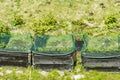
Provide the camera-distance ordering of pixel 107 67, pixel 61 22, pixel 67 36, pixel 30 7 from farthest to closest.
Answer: pixel 30 7, pixel 61 22, pixel 67 36, pixel 107 67

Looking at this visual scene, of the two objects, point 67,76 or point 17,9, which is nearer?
point 67,76

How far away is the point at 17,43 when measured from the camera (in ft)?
82.7

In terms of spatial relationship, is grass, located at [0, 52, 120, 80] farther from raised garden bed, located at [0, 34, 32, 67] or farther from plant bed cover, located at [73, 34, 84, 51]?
plant bed cover, located at [73, 34, 84, 51]

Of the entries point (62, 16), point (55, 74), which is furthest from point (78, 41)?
point (62, 16)

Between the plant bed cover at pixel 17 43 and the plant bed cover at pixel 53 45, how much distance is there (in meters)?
0.50

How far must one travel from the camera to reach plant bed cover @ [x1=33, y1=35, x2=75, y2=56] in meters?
24.1

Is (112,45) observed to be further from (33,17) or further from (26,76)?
(33,17)

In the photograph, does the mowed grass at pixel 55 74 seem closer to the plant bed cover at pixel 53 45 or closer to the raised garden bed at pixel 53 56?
the raised garden bed at pixel 53 56

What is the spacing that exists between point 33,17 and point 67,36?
196 inches

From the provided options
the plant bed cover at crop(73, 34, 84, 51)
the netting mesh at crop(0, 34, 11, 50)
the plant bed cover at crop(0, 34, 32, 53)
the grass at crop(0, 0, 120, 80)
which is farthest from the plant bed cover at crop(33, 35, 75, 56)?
the netting mesh at crop(0, 34, 11, 50)

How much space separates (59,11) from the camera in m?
30.3

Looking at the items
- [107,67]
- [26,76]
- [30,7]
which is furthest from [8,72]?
[30,7]

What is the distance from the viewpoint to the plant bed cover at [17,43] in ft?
80.2

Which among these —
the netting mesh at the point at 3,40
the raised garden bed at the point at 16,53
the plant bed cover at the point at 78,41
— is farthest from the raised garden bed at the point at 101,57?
the netting mesh at the point at 3,40
